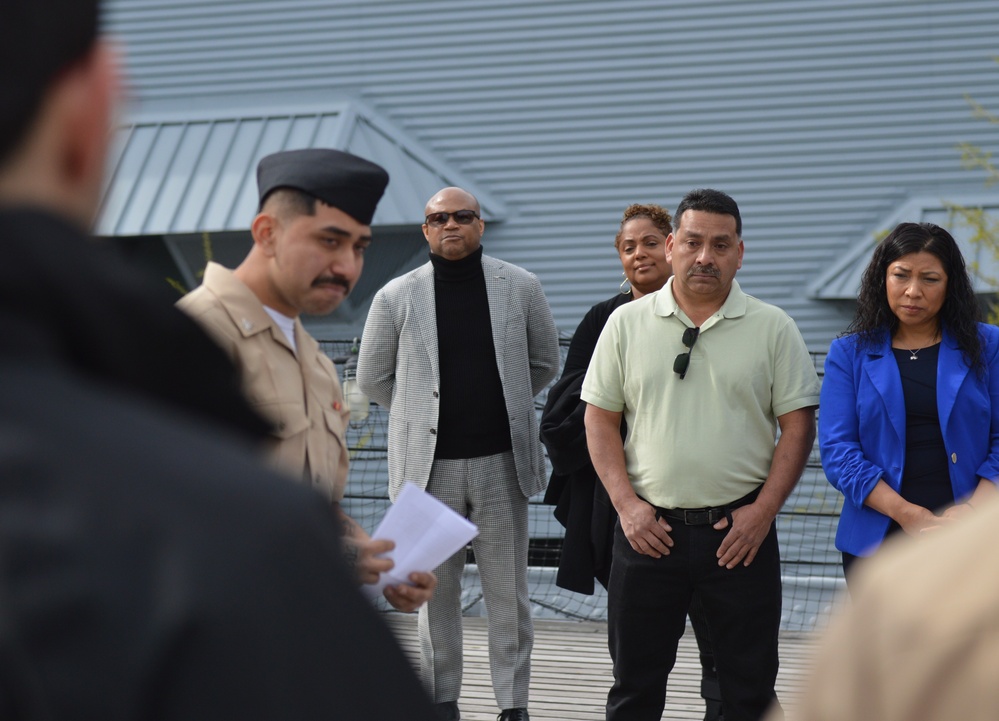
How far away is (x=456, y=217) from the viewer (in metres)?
5.73

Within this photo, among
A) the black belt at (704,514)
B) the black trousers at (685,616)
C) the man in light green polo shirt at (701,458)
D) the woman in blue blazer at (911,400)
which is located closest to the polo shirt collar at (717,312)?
the man in light green polo shirt at (701,458)

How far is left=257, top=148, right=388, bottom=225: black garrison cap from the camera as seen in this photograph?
3053 mm

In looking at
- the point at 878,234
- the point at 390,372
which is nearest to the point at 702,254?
the point at 390,372

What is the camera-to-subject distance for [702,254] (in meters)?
4.89

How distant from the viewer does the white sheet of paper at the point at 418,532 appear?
3.06m

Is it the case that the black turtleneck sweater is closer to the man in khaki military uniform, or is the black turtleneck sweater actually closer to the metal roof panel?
the man in khaki military uniform

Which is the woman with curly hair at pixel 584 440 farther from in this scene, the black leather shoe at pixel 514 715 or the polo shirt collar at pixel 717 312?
the polo shirt collar at pixel 717 312

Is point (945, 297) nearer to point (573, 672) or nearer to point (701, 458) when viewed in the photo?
point (701, 458)

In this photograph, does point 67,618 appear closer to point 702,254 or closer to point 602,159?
point 702,254

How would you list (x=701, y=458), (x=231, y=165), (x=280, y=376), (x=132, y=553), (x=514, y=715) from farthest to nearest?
(x=231, y=165)
(x=514, y=715)
(x=701, y=458)
(x=280, y=376)
(x=132, y=553)

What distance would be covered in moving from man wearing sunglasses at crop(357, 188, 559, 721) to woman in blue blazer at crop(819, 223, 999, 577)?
4.88 ft

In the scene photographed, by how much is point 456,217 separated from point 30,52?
16.0 ft

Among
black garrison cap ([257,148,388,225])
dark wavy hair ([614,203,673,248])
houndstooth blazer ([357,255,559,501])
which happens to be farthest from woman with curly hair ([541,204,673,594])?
black garrison cap ([257,148,388,225])

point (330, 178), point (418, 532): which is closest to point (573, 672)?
point (418, 532)
